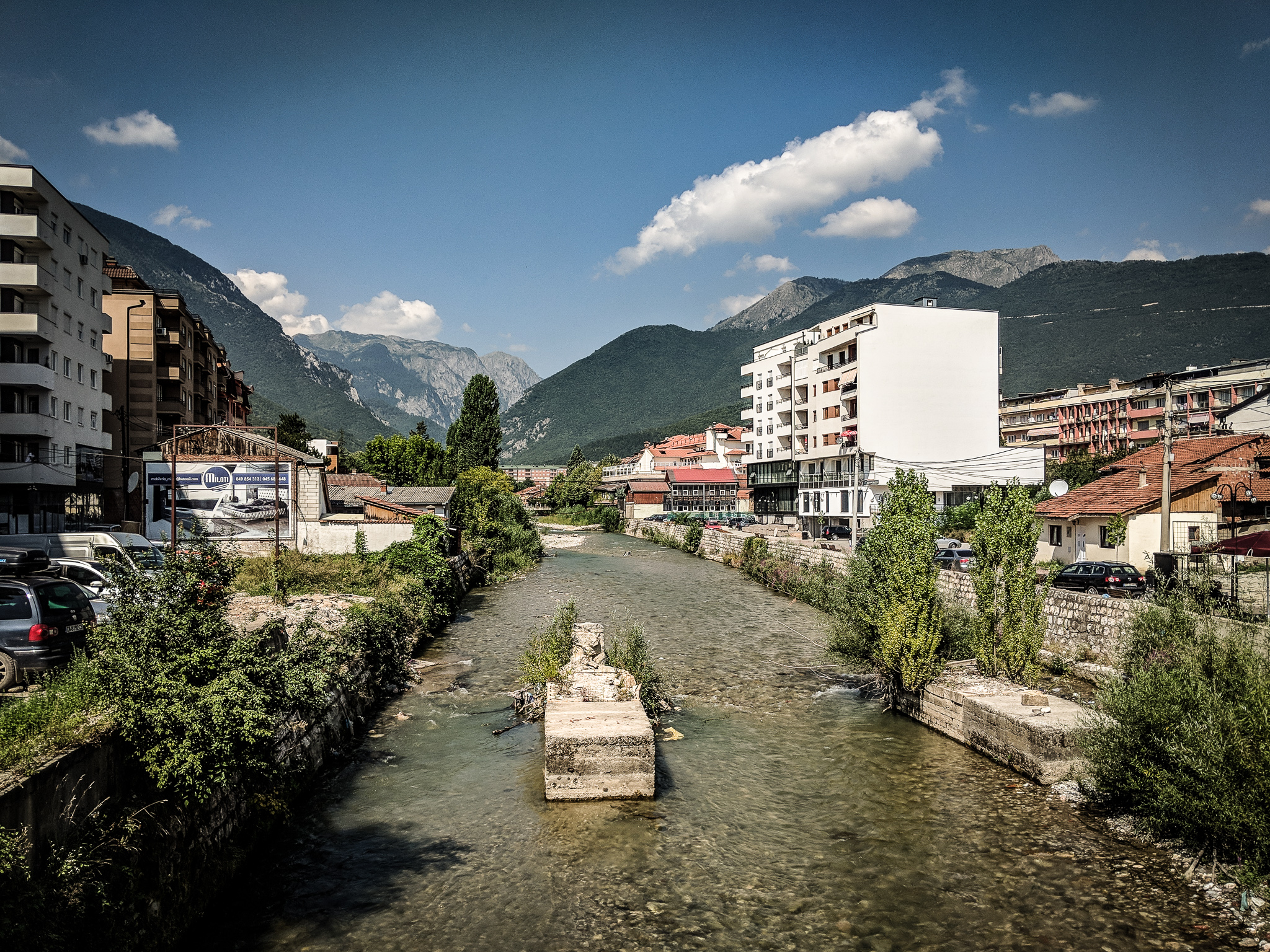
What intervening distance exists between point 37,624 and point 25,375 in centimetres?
3155

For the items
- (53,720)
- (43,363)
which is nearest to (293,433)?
(43,363)

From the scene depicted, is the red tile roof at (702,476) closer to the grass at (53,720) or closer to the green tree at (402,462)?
the green tree at (402,462)

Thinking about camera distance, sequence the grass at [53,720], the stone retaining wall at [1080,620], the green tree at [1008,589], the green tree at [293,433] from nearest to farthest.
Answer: the grass at [53,720] < the green tree at [1008,589] < the stone retaining wall at [1080,620] < the green tree at [293,433]

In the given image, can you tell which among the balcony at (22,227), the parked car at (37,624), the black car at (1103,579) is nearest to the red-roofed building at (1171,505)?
the black car at (1103,579)

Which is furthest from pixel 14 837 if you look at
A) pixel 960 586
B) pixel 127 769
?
pixel 960 586

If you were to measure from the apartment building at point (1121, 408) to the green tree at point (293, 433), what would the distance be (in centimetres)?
7853

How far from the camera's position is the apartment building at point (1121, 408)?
80.5 metres

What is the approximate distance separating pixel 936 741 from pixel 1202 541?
23.6 meters

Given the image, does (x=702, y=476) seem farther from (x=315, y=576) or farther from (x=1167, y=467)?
(x=315, y=576)

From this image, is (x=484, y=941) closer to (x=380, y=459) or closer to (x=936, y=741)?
(x=936, y=741)

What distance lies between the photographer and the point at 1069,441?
324 feet

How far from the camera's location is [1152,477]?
33312 mm

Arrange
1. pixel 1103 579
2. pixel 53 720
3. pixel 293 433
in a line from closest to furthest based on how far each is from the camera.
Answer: pixel 53 720, pixel 1103 579, pixel 293 433

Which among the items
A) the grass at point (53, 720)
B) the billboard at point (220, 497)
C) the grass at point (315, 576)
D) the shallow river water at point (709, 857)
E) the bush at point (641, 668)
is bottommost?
the shallow river water at point (709, 857)
